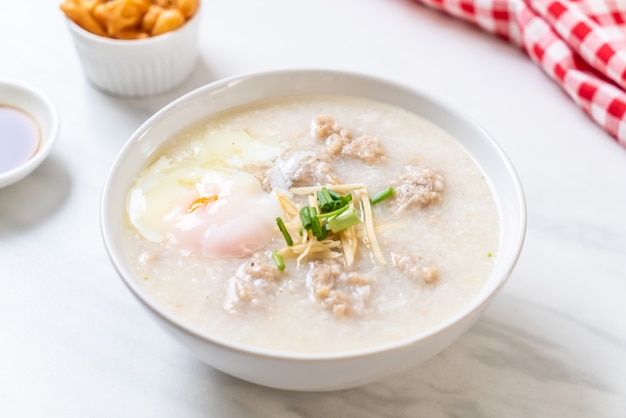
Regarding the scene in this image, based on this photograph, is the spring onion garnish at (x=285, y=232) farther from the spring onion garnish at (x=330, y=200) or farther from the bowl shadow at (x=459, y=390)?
the bowl shadow at (x=459, y=390)

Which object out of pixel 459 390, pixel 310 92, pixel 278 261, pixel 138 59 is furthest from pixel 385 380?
pixel 138 59

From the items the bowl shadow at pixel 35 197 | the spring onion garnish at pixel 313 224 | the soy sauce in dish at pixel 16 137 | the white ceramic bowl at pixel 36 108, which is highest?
the spring onion garnish at pixel 313 224

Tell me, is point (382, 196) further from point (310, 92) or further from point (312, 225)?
point (310, 92)

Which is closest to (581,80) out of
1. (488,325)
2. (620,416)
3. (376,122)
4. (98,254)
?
(376,122)

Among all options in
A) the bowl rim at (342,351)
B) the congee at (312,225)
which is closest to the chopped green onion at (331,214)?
the congee at (312,225)

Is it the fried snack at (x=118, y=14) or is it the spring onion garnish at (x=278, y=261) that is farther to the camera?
the fried snack at (x=118, y=14)

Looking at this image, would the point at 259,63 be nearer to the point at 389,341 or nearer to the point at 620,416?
the point at 389,341

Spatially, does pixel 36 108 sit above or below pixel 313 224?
below
